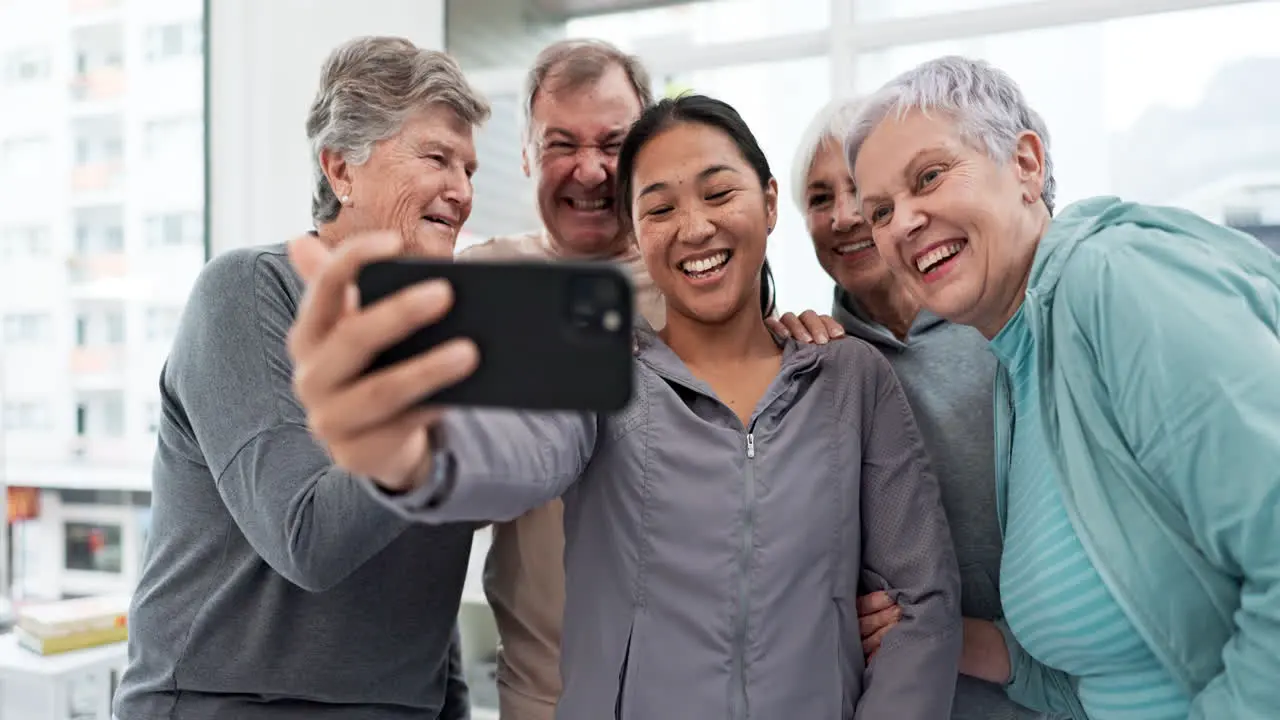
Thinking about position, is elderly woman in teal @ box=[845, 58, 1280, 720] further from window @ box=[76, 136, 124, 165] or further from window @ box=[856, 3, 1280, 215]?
window @ box=[76, 136, 124, 165]

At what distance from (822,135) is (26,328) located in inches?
87.3

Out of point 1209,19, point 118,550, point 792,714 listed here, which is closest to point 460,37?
point 118,550

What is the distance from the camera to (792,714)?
1140mm

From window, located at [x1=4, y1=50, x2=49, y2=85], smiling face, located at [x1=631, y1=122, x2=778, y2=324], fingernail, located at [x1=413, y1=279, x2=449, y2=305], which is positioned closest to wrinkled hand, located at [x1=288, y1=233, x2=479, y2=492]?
fingernail, located at [x1=413, y1=279, x2=449, y2=305]

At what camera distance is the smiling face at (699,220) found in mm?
1323

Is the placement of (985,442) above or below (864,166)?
below

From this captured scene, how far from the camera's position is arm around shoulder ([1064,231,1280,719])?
2.99ft

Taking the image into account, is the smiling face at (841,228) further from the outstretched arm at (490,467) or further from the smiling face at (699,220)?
the outstretched arm at (490,467)

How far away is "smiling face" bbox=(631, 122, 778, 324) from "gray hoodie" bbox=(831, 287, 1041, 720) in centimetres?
34

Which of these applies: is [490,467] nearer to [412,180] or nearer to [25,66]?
[412,180]

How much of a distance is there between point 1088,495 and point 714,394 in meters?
0.46

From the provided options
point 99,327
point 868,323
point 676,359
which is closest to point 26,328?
point 99,327

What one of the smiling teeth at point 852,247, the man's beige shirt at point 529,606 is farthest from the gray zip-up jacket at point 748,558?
the smiling teeth at point 852,247

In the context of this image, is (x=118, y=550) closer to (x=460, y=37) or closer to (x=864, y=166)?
(x=460, y=37)
